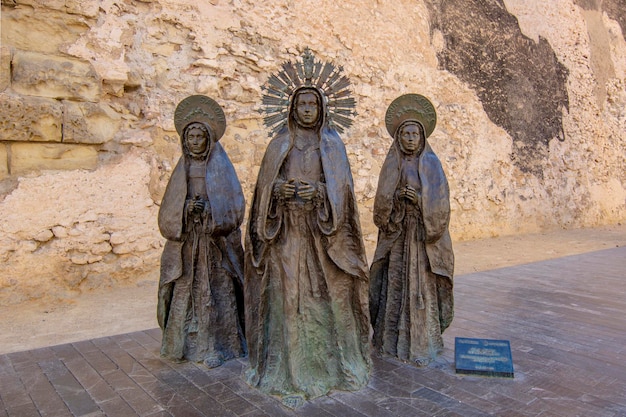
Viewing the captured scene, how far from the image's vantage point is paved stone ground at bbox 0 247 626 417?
3270 mm

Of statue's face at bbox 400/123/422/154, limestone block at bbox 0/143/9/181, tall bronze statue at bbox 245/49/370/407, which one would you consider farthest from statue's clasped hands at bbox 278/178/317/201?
limestone block at bbox 0/143/9/181

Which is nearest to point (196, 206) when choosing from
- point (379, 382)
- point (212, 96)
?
point (379, 382)

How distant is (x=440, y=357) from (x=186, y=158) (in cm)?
274

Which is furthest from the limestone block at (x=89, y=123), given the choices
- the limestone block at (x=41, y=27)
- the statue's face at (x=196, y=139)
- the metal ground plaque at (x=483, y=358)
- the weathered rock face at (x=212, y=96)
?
the metal ground plaque at (x=483, y=358)

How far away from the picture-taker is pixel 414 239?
419 cm

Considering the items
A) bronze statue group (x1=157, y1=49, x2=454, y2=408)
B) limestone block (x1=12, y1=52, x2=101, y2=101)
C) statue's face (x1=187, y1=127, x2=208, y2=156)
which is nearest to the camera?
bronze statue group (x1=157, y1=49, x2=454, y2=408)

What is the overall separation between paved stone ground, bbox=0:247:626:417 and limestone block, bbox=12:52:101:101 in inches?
139

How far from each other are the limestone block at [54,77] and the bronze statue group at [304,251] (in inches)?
127

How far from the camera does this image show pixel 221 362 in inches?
159

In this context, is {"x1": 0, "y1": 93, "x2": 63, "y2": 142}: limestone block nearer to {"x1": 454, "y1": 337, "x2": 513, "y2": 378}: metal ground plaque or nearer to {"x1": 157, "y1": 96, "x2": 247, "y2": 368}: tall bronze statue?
{"x1": 157, "y1": 96, "x2": 247, "y2": 368}: tall bronze statue

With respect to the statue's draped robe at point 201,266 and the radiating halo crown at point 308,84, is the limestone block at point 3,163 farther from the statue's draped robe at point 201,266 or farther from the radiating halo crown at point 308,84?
the radiating halo crown at point 308,84

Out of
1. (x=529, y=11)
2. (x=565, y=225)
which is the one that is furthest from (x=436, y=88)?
(x=565, y=225)

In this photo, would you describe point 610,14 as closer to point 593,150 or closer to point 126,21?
point 593,150

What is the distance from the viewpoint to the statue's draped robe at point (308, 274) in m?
3.52
